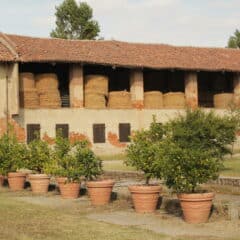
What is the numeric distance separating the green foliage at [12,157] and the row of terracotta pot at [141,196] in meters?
1.77

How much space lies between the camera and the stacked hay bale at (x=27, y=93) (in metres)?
30.7

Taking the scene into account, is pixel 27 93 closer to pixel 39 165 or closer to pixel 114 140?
pixel 114 140

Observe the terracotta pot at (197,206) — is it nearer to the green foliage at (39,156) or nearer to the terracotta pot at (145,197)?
the terracotta pot at (145,197)

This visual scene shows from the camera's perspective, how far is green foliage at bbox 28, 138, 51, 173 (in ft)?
57.3

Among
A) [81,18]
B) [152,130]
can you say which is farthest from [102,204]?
[81,18]

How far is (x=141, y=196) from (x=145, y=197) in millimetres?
84

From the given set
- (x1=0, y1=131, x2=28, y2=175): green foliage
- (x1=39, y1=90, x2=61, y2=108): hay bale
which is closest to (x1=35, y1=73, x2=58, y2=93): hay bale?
(x1=39, y1=90, x2=61, y2=108): hay bale

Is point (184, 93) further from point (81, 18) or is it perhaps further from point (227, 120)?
point (81, 18)

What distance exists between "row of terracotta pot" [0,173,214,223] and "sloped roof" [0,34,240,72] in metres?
13.9

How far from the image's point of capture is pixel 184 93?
1399 inches

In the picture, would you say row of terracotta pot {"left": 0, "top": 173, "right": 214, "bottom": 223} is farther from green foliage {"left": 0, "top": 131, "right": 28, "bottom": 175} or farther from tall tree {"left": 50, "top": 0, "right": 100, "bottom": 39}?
tall tree {"left": 50, "top": 0, "right": 100, "bottom": 39}

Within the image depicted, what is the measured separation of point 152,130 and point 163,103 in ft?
70.8

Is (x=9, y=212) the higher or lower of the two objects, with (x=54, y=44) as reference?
lower

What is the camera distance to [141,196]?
1195cm
